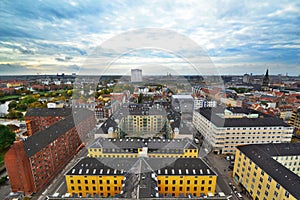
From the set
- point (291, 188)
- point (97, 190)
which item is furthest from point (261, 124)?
point (97, 190)

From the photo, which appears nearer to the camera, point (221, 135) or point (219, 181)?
point (219, 181)

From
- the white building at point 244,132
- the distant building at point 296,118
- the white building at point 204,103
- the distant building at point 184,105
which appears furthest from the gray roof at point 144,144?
the distant building at point 296,118

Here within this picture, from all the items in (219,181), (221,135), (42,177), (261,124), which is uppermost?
(261,124)

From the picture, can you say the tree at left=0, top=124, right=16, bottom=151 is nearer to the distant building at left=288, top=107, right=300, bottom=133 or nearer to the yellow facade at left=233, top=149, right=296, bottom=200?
the yellow facade at left=233, top=149, right=296, bottom=200

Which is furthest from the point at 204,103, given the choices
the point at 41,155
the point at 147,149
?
the point at 41,155

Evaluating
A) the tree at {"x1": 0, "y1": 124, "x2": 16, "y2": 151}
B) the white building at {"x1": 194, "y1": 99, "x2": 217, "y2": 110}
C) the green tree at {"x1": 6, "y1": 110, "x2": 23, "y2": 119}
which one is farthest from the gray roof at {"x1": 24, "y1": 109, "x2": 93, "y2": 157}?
the white building at {"x1": 194, "y1": 99, "x2": 217, "y2": 110}

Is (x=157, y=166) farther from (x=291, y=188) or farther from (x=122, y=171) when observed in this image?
(x=291, y=188)
